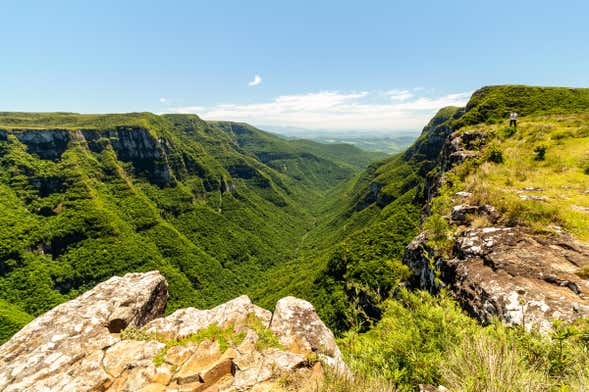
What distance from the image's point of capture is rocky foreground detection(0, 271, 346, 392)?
22.5 feet

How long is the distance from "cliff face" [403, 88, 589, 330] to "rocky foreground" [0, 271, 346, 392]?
5.10 m

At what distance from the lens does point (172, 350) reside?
873 cm

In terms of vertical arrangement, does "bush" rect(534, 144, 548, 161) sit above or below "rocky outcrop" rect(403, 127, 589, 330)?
above

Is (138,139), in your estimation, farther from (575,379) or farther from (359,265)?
(575,379)

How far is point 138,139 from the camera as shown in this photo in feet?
645

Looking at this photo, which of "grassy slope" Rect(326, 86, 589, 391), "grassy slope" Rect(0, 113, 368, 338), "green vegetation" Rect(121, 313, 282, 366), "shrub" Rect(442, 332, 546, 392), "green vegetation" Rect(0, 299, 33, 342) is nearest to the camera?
"shrub" Rect(442, 332, 546, 392)

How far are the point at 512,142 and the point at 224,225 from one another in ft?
639

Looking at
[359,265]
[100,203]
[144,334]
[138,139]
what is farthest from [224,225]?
[144,334]

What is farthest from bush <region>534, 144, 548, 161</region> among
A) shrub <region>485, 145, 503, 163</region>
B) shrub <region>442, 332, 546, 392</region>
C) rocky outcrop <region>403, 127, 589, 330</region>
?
shrub <region>442, 332, 546, 392</region>

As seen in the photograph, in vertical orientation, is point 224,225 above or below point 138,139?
below

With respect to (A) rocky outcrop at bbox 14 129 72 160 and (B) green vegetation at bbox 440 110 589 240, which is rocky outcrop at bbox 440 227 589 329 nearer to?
(B) green vegetation at bbox 440 110 589 240

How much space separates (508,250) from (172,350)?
12.8 m

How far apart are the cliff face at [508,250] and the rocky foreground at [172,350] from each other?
5100 millimetres

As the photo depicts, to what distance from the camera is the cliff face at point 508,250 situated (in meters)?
6.29
